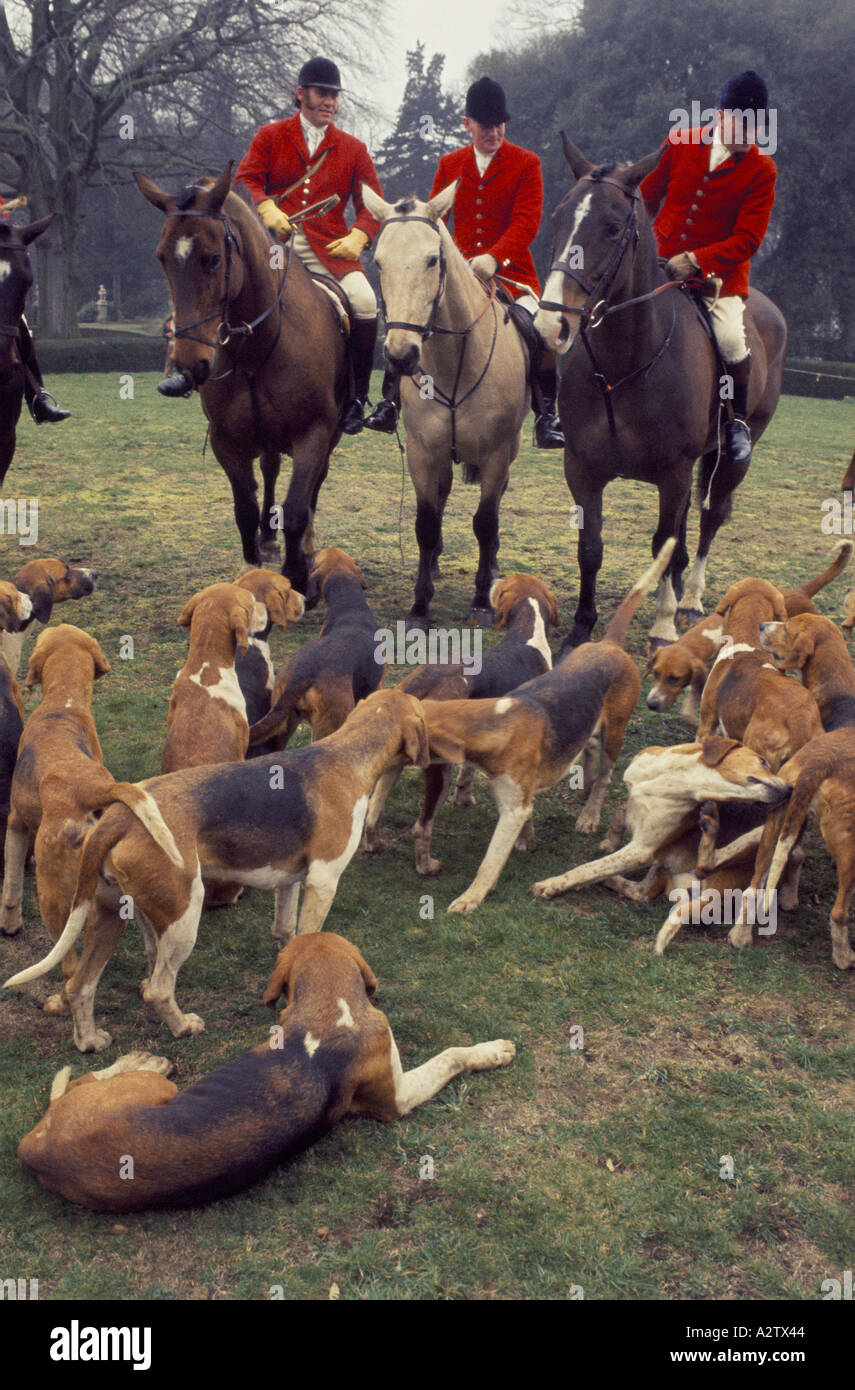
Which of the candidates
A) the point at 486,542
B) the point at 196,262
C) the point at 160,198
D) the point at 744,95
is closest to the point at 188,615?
the point at 196,262

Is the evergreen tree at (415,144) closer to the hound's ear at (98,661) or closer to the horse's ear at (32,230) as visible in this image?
the horse's ear at (32,230)

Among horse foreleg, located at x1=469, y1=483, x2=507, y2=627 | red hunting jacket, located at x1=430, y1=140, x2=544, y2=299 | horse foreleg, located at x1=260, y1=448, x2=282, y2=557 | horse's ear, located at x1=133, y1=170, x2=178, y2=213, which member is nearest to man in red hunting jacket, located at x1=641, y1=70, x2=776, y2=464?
red hunting jacket, located at x1=430, y1=140, x2=544, y2=299

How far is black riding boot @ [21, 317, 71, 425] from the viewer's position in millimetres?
8797

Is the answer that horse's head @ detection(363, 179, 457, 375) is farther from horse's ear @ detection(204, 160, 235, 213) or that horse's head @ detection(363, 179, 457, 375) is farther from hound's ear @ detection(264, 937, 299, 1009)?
hound's ear @ detection(264, 937, 299, 1009)

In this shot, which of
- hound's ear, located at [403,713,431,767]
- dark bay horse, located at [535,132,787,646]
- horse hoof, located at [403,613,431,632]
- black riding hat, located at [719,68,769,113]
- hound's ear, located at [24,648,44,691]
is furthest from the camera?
black riding hat, located at [719,68,769,113]

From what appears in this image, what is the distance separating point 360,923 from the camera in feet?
17.0

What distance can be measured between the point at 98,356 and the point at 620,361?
23.8 metres

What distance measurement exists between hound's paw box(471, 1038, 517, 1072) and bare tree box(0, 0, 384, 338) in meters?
31.4

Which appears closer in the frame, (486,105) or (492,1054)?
(492,1054)

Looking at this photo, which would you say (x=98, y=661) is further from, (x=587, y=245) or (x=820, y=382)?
(x=820, y=382)

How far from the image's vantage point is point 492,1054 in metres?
4.23

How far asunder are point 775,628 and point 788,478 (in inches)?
481
